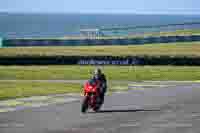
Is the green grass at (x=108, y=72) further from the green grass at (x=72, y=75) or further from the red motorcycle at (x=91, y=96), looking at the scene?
the red motorcycle at (x=91, y=96)

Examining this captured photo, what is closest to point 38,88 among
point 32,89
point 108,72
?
point 32,89

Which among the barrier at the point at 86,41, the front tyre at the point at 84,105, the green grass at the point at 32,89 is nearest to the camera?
the front tyre at the point at 84,105

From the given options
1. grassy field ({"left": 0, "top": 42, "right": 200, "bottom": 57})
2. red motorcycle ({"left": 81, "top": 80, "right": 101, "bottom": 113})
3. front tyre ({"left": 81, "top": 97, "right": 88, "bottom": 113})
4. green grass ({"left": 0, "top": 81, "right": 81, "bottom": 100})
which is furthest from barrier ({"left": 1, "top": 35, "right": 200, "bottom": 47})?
front tyre ({"left": 81, "top": 97, "right": 88, "bottom": 113})

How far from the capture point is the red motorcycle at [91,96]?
24.5 metres

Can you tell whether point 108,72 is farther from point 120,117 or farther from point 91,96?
point 120,117

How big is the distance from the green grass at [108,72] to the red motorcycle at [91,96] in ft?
66.9

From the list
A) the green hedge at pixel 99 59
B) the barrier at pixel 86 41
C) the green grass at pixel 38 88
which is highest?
the barrier at pixel 86 41

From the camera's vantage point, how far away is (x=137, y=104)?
2819 centimetres

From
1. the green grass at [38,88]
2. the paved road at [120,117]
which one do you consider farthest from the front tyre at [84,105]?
the green grass at [38,88]

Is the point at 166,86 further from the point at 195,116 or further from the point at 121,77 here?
the point at 195,116

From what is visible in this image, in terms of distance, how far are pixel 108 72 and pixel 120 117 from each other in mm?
25610

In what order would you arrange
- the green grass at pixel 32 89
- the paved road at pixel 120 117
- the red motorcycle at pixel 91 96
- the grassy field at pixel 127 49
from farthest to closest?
the grassy field at pixel 127 49
the green grass at pixel 32 89
the red motorcycle at pixel 91 96
the paved road at pixel 120 117

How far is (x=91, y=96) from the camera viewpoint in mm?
24797

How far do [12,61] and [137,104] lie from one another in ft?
85.6
